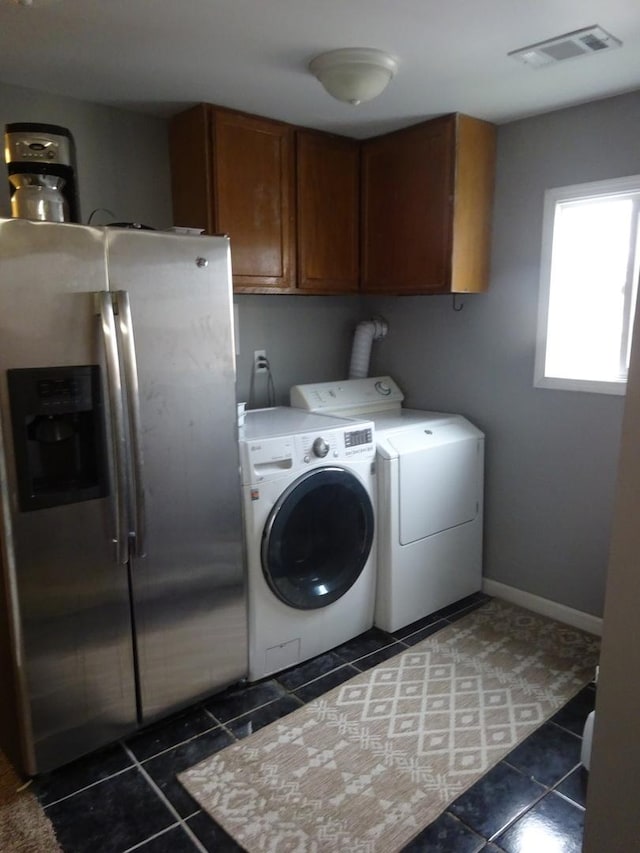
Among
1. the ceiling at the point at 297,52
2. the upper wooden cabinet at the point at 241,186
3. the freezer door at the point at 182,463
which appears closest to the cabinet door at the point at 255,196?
the upper wooden cabinet at the point at 241,186

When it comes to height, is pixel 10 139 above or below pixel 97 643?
above

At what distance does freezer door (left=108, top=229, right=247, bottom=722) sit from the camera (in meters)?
1.95

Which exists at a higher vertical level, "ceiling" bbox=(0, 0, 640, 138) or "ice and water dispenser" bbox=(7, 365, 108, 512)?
"ceiling" bbox=(0, 0, 640, 138)

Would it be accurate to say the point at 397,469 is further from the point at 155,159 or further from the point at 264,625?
the point at 155,159

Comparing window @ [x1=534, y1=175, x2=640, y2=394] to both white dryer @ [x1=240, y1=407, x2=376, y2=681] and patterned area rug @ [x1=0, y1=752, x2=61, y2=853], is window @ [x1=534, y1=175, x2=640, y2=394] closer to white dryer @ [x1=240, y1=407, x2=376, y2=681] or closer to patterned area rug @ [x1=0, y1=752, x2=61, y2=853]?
white dryer @ [x1=240, y1=407, x2=376, y2=681]

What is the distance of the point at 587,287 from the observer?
9.05ft

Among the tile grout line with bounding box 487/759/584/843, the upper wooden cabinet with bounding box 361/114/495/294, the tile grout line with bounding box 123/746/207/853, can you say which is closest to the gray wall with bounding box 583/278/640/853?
the tile grout line with bounding box 487/759/584/843

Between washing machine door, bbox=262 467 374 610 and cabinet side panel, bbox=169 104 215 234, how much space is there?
1.18 metres

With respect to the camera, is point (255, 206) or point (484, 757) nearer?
point (484, 757)

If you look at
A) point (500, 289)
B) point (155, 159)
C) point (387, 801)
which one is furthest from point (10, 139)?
point (387, 801)

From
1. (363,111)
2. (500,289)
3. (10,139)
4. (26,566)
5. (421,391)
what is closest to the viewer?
(26,566)

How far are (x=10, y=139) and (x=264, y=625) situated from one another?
6.29 feet

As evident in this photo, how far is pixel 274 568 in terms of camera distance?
2383 millimetres

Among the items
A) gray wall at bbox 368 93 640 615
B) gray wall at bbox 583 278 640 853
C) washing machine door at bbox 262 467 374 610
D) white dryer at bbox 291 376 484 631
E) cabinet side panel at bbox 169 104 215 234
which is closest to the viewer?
gray wall at bbox 583 278 640 853
